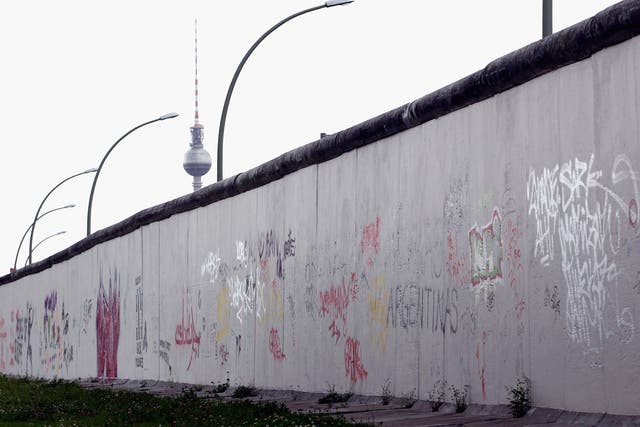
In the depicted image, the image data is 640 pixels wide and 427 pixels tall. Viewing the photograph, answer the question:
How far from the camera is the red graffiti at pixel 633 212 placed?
924 cm

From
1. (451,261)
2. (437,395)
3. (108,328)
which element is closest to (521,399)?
(437,395)

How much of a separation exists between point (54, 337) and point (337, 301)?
22667 millimetres

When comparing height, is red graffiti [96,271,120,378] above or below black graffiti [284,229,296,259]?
below

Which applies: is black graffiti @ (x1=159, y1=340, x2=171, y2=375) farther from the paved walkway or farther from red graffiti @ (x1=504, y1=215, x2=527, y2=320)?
red graffiti @ (x1=504, y1=215, x2=527, y2=320)

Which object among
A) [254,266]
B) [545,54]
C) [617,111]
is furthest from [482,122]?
[254,266]

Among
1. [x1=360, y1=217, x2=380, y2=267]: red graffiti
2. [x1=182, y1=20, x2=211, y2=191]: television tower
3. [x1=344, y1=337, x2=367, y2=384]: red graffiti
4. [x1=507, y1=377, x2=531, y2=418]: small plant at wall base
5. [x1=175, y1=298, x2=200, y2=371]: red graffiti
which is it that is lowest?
[x1=507, y1=377, x2=531, y2=418]: small plant at wall base

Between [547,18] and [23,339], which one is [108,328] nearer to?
[23,339]

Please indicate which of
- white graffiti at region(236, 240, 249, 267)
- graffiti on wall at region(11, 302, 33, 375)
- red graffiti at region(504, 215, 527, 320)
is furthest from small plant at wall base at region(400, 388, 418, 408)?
graffiti on wall at region(11, 302, 33, 375)

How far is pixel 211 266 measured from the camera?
20.7m

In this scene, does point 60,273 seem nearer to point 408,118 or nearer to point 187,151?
point 408,118

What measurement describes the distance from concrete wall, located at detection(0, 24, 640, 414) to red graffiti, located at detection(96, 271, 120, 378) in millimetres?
5191

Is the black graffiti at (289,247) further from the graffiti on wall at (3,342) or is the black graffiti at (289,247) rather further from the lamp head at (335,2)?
the graffiti on wall at (3,342)

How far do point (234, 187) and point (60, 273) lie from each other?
1683cm

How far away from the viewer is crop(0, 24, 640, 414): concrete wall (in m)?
9.65
